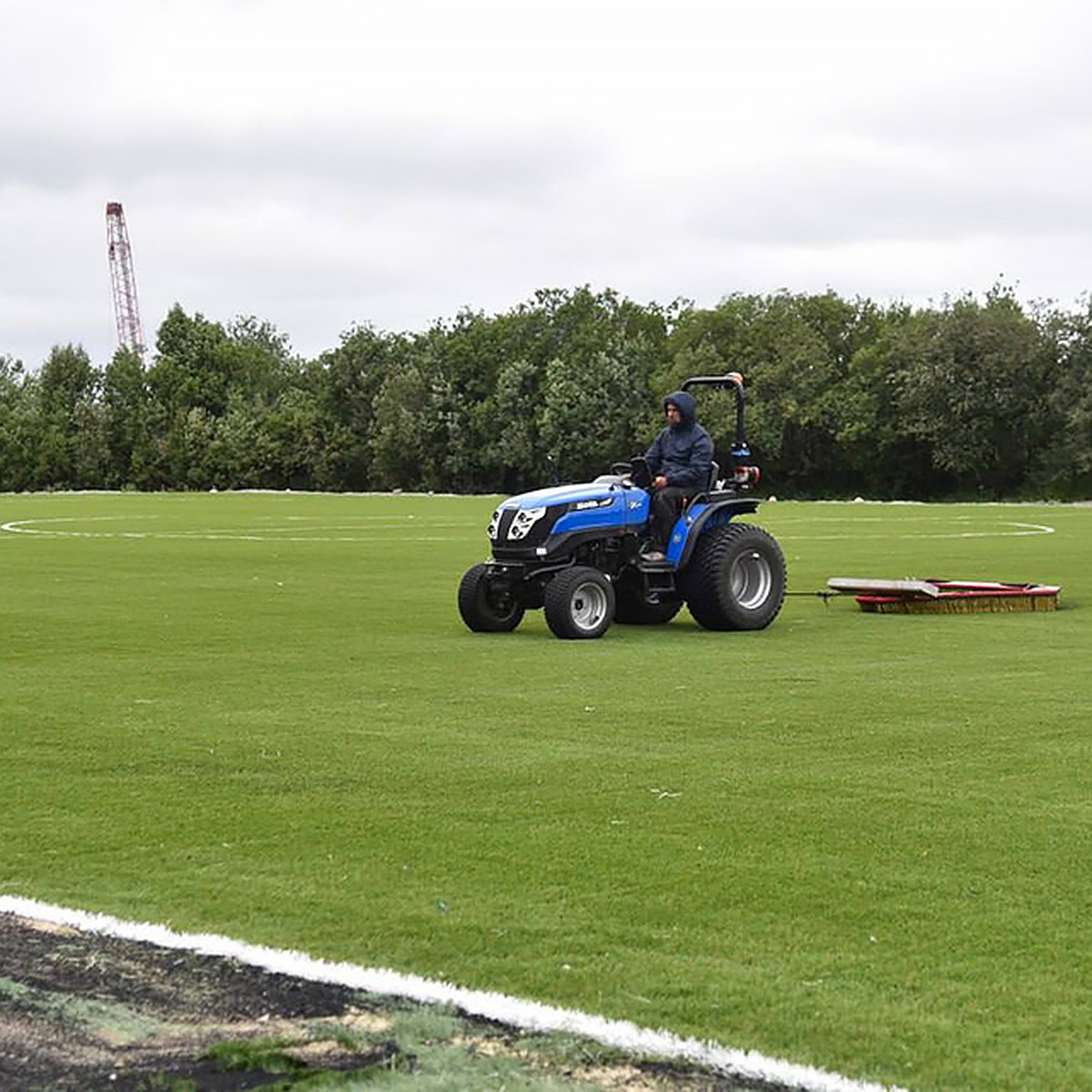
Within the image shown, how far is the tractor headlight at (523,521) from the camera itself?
1548cm

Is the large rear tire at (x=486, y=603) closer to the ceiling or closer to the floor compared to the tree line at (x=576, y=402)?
closer to the floor

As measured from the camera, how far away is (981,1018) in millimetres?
4781

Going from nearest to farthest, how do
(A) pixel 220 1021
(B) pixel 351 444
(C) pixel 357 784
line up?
(A) pixel 220 1021 → (C) pixel 357 784 → (B) pixel 351 444

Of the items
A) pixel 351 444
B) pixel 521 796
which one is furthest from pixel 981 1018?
pixel 351 444

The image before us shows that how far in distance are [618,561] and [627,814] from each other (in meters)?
8.61

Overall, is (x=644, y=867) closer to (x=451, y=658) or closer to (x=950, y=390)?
(x=451, y=658)

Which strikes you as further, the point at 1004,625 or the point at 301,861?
the point at 1004,625

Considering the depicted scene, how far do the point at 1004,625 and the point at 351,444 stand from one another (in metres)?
95.9

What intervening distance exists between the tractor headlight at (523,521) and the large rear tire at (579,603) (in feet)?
1.58

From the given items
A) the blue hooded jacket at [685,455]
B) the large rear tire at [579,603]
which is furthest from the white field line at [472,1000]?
the blue hooded jacket at [685,455]

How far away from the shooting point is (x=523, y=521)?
611 inches

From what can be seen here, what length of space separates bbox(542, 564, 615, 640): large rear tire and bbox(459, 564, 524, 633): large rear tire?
74 centimetres

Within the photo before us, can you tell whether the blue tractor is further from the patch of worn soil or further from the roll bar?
the patch of worn soil

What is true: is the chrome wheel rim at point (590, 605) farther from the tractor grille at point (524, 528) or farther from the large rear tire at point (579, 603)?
the tractor grille at point (524, 528)
